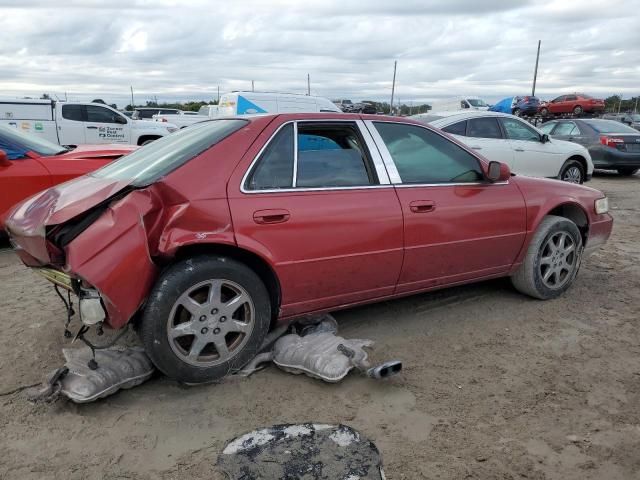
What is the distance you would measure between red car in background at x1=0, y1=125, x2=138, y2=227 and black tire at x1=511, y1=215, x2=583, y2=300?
15.6 feet

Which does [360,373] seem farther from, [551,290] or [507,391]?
[551,290]

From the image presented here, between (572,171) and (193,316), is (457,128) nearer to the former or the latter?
(572,171)

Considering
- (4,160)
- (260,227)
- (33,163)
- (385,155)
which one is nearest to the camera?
(260,227)

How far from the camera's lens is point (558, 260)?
15.4ft

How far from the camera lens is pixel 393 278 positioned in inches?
150

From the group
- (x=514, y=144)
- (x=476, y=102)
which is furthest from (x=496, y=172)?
(x=476, y=102)

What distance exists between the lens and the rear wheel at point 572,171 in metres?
10.6

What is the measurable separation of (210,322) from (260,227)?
62 cm

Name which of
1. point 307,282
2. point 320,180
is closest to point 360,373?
point 307,282

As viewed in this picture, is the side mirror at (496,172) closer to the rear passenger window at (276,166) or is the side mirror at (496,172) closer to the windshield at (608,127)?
the rear passenger window at (276,166)

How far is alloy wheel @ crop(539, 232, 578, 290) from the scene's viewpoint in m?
4.62

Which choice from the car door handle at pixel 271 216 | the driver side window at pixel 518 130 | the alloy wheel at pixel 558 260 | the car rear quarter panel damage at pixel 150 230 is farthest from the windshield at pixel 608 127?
the car rear quarter panel damage at pixel 150 230

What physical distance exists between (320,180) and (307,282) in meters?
0.66

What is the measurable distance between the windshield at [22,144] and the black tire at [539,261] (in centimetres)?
547
